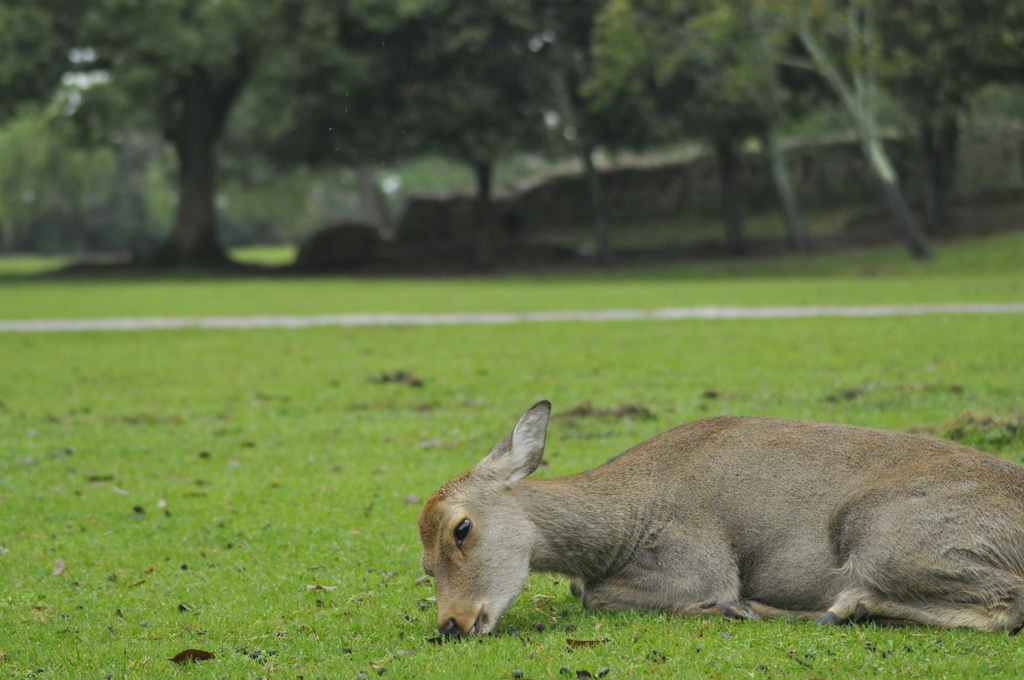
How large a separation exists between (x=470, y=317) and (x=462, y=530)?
20.4m

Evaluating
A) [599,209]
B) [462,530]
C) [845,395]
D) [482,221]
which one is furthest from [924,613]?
[482,221]

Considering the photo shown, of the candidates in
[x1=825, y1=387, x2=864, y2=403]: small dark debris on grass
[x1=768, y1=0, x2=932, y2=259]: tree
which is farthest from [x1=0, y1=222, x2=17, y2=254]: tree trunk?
[x1=825, y1=387, x2=864, y2=403]: small dark debris on grass

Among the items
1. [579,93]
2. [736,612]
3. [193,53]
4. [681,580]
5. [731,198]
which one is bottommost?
[736,612]

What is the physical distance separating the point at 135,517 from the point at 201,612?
2.85 meters

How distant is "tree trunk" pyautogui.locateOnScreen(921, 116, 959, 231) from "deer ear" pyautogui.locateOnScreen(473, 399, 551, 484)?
47.2 m

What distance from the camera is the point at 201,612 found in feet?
20.6

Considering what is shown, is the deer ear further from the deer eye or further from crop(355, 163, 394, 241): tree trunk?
crop(355, 163, 394, 241): tree trunk

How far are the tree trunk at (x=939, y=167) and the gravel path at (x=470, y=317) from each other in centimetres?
2769

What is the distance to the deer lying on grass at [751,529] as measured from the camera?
208 inches

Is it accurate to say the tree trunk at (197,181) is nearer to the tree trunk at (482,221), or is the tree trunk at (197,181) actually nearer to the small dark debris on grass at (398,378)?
the tree trunk at (482,221)

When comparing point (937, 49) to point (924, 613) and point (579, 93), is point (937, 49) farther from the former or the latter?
point (924, 613)

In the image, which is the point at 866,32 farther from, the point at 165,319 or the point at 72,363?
the point at 72,363

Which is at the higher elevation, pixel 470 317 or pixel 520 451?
pixel 520 451

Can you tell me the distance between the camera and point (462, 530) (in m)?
5.46
